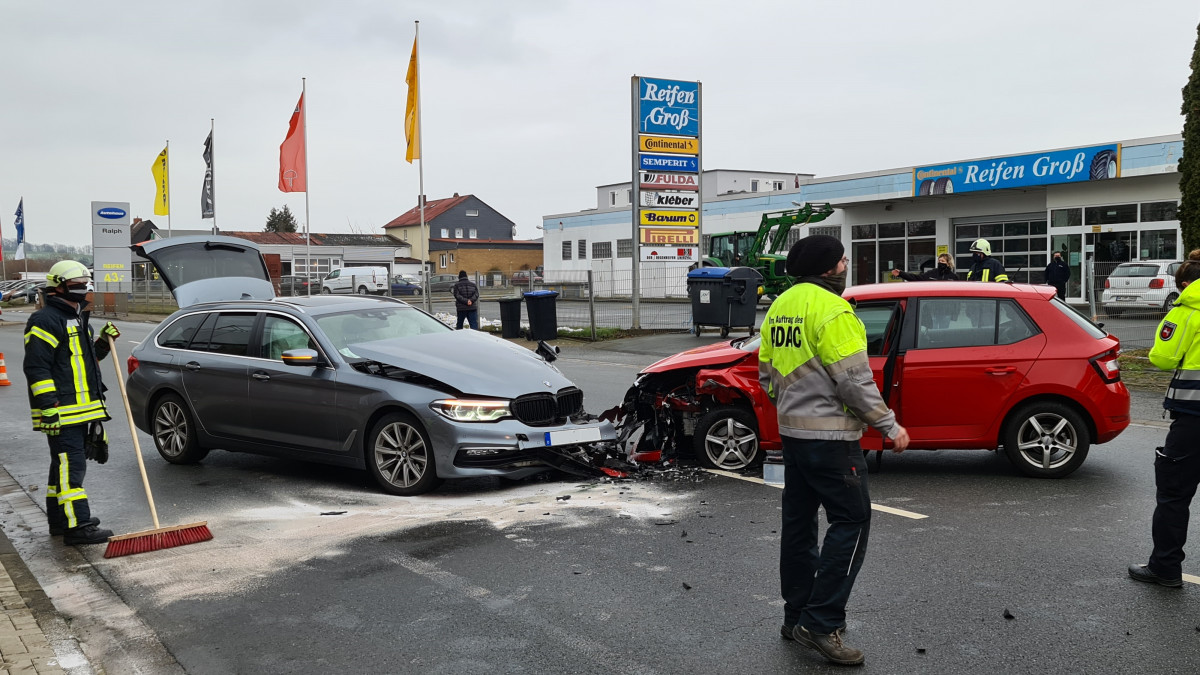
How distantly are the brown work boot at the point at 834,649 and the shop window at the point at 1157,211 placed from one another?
27323mm

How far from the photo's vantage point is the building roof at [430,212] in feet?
293

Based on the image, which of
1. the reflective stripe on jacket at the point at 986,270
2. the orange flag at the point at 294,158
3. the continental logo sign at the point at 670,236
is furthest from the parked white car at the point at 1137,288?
the orange flag at the point at 294,158

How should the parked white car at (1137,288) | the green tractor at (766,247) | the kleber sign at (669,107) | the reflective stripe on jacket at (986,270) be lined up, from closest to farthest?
the reflective stripe on jacket at (986,270) < the parked white car at (1137,288) < the kleber sign at (669,107) < the green tractor at (766,247)

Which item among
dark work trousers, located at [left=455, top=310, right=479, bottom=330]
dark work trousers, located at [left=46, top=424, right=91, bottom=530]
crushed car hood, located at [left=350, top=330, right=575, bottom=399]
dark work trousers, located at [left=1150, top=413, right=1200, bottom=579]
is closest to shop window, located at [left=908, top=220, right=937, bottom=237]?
dark work trousers, located at [left=455, top=310, right=479, bottom=330]

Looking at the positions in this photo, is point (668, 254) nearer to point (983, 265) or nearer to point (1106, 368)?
point (983, 265)

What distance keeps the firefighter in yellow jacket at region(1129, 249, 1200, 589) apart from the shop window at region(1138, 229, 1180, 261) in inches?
1001

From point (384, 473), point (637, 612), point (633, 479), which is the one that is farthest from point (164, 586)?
point (633, 479)

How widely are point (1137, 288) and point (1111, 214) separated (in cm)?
954

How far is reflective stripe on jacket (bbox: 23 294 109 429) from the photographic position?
6.43 metres

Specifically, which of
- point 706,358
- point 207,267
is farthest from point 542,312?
point 706,358

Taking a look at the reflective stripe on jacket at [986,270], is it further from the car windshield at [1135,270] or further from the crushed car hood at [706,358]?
the car windshield at [1135,270]

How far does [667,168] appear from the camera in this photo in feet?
80.9

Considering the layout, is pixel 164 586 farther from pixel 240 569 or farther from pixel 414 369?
pixel 414 369

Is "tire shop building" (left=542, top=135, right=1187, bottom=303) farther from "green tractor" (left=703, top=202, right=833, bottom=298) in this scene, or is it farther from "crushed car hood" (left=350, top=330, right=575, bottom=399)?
"crushed car hood" (left=350, top=330, right=575, bottom=399)
